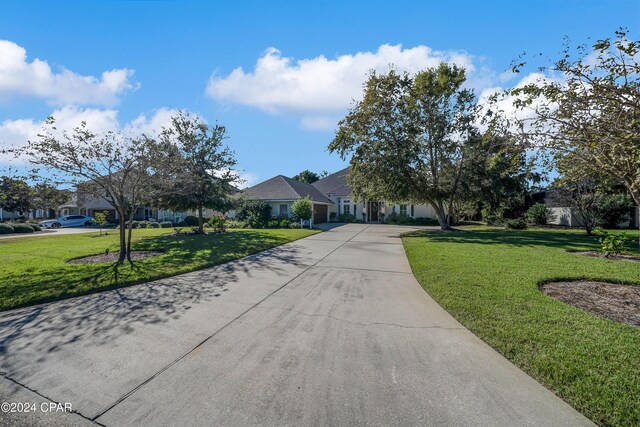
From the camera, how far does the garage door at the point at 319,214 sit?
28.6m

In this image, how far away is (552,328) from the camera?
13.6 ft

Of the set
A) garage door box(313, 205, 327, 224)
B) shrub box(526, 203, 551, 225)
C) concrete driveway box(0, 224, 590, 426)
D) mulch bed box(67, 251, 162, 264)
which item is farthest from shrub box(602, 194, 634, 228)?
mulch bed box(67, 251, 162, 264)

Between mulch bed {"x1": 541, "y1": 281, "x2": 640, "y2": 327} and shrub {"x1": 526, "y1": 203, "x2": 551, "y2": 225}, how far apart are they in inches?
902

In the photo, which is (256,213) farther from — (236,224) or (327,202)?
(327,202)

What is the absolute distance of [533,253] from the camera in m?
10.8

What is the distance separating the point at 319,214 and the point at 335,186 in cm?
1031

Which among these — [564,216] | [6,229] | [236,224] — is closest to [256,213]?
[236,224]

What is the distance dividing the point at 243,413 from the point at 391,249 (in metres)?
10.6

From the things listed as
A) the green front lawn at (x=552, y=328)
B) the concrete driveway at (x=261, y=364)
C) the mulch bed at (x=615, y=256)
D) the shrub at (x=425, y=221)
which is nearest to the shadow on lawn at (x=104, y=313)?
the concrete driveway at (x=261, y=364)

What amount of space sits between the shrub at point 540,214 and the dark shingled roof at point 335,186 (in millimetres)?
18293

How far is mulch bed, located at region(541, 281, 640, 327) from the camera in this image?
491 centimetres

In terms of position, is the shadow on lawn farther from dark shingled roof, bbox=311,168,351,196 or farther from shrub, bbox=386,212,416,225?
dark shingled roof, bbox=311,168,351,196

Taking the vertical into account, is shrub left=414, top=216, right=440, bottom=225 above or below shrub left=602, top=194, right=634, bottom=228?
below

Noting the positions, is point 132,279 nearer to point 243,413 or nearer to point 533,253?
point 243,413
